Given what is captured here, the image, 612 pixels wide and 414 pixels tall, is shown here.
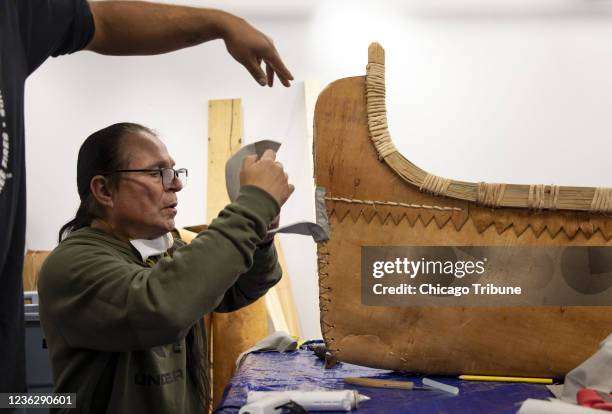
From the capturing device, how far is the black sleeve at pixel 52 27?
1013 mm

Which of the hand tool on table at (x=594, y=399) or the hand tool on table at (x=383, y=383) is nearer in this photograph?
the hand tool on table at (x=594, y=399)

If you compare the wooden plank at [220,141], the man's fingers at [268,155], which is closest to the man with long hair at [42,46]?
the man's fingers at [268,155]

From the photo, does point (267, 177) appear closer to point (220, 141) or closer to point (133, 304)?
point (133, 304)

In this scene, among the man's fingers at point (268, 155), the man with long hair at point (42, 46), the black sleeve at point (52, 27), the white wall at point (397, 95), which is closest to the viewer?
the man with long hair at point (42, 46)

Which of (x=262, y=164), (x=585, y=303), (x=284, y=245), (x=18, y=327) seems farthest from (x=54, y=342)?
(x=284, y=245)

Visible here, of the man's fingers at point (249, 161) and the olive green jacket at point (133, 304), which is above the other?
the man's fingers at point (249, 161)

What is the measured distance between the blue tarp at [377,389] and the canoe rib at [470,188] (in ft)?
1.40

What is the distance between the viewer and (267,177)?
122 cm

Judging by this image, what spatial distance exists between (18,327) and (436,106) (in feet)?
10.2

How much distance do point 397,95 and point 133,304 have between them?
2.88 metres

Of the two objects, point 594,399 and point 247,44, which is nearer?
point 594,399

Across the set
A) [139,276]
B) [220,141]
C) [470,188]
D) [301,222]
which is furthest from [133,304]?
[220,141]

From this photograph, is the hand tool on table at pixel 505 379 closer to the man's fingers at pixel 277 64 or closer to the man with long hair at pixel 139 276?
the man with long hair at pixel 139 276

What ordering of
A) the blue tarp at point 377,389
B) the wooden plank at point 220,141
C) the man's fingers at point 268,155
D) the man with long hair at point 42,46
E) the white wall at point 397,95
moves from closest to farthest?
1. the man with long hair at point 42,46
2. the blue tarp at point 377,389
3. the man's fingers at point 268,155
4. the white wall at point 397,95
5. the wooden plank at point 220,141
